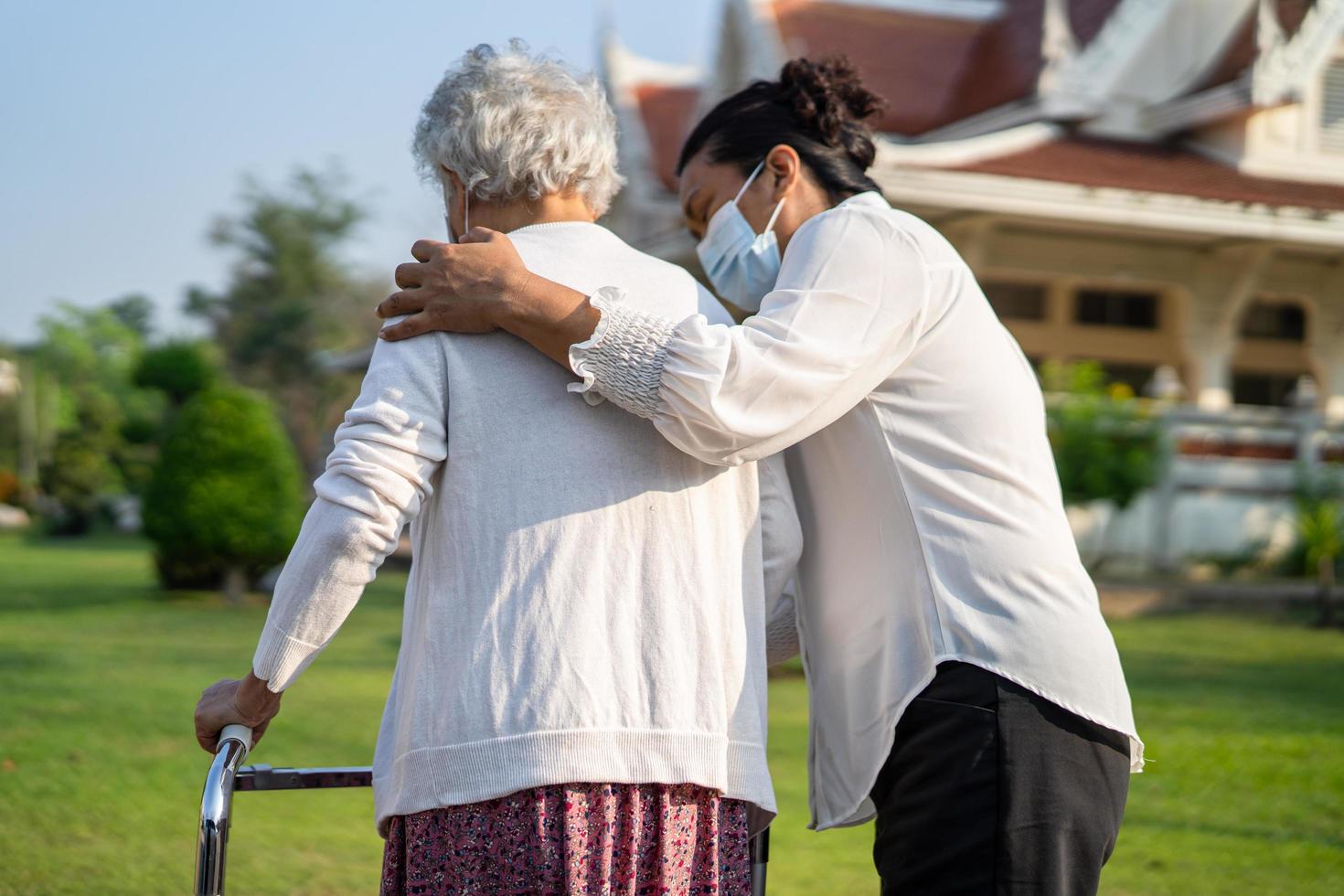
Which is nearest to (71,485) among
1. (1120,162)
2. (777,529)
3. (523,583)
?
(1120,162)

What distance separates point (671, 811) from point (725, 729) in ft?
0.41

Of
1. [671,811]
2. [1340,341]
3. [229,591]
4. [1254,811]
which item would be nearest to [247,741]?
[671,811]

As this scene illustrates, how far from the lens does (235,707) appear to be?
1.85 m

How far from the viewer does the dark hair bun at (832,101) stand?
7.16ft

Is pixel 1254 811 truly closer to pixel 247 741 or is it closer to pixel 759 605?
pixel 759 605

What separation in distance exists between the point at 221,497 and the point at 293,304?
94.8 ft

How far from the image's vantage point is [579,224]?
6.21 feet

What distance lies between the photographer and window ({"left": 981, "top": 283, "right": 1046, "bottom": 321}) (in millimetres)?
14062

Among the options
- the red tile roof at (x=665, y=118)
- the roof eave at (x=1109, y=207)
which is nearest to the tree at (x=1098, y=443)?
the roof eave at (x=1109, y=207)

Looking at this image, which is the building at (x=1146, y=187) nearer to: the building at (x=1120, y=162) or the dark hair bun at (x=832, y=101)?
the building at (x=1120, y=162)

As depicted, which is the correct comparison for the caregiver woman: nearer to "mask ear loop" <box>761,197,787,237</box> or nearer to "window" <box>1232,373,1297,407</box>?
"mask ear loop" <box>761,197,787,237</box>

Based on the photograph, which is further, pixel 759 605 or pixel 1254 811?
pixel 1254 811

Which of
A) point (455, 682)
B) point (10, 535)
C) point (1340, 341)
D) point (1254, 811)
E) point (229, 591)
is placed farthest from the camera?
point (10, 535)

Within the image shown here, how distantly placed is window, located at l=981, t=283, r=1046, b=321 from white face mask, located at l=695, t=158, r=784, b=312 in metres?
12.0
